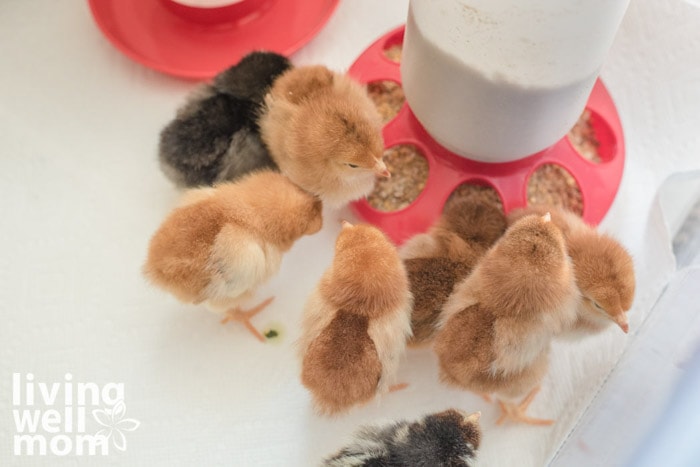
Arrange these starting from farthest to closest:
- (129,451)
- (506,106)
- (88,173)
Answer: (88,173) < (129,451) < (506,106)

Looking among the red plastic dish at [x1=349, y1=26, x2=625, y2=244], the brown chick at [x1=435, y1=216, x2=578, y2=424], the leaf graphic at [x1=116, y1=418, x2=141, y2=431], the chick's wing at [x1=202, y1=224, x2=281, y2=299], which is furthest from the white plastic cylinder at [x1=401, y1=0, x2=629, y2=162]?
the leaf graphic at [x1=116, y1=418, x2=141, y2=431]

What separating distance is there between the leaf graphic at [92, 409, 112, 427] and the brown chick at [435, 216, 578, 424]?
57cm

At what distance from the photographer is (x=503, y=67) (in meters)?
0.81

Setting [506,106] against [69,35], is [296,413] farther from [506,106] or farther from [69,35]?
[69,35]

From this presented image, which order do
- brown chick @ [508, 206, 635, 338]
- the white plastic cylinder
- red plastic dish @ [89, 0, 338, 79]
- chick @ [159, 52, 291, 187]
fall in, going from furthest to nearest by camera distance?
red plastic dish @ [89, 0, 338, 79], chick @ [159, 52, 291, 187], brown chick @ [508, 206, 635, 338], the white plastic cylinder

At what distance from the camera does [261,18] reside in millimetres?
1281

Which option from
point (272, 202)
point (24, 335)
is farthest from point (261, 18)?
point (24, 335)

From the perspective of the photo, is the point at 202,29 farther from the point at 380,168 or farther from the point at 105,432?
the point at 105,432

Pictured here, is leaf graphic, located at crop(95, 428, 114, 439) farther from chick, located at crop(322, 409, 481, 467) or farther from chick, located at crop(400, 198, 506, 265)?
chick, located at crop(400, 198, 506, 265)

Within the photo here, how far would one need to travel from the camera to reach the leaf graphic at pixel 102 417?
1.08m

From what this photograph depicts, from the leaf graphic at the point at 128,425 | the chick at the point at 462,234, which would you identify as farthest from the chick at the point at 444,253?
the leaf graphic at the point at 128,425

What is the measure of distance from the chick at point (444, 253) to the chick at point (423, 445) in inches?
5.4

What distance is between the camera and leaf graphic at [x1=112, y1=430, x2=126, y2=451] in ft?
3.47

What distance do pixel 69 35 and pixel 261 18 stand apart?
0.39m
